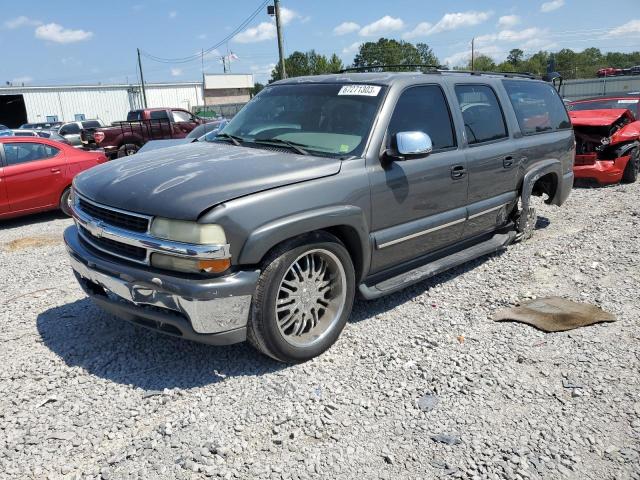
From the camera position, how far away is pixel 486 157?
466 cm

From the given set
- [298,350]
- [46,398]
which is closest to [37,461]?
[46,398]

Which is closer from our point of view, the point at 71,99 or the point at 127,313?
the point at 127,313

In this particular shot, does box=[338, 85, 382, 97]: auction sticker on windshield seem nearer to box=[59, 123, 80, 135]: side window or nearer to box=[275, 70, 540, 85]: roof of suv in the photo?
box=[275, 70, 540, 85]: roof of suv

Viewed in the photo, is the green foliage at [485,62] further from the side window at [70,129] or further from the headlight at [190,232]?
the headlight at [190,232]

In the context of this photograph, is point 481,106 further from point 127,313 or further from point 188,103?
point 188,103

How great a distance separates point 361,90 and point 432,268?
1.53 metres

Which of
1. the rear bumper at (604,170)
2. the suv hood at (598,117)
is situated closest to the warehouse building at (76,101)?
the suv hood at (598,117)

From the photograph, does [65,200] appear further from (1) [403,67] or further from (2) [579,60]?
(2) [579,60]

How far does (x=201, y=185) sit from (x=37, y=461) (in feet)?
5.41

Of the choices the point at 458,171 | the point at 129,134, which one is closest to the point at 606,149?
the point at 458,171

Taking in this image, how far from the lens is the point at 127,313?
10.6ft

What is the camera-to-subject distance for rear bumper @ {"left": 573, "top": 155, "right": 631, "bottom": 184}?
945 cm

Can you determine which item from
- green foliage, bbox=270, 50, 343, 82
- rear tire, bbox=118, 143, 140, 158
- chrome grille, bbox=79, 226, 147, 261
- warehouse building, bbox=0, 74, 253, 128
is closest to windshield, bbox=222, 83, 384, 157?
chrome grille, bbox=79, 226, 147, 261

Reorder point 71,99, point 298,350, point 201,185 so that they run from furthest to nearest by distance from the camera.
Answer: point 71,99, point 298,350, point 201,185
